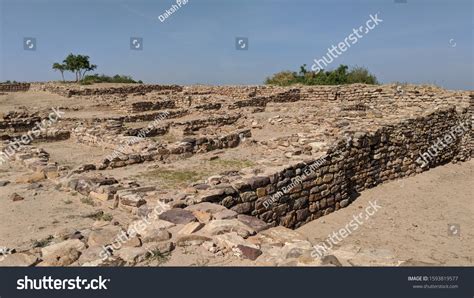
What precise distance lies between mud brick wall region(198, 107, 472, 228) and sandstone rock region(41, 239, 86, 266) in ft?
5.46

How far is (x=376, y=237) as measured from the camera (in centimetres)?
639

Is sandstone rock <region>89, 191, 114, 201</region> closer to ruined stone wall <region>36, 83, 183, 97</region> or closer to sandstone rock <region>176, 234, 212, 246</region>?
sandstone rock <region>176, 234, 212, 246</region>

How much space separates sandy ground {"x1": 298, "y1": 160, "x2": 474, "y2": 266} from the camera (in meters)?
5.92

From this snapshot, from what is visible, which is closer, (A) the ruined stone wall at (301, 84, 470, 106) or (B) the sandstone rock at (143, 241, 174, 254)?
(B) the sandstone rock at (143, 241, 174, 254)

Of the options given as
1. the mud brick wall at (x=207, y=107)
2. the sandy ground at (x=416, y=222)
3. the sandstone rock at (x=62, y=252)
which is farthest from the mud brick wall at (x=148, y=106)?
the sandstone rock at (x=62, y=252)

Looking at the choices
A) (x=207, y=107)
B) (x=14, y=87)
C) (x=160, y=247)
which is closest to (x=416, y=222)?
(x=160, y=247)

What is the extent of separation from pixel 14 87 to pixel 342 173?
28327 mm

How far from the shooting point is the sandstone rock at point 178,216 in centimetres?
467

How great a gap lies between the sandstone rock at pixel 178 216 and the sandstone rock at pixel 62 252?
98 cm

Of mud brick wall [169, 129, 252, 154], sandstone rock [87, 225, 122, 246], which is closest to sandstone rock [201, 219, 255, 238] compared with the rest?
sandstone rock [87, 225, 122, 246]
